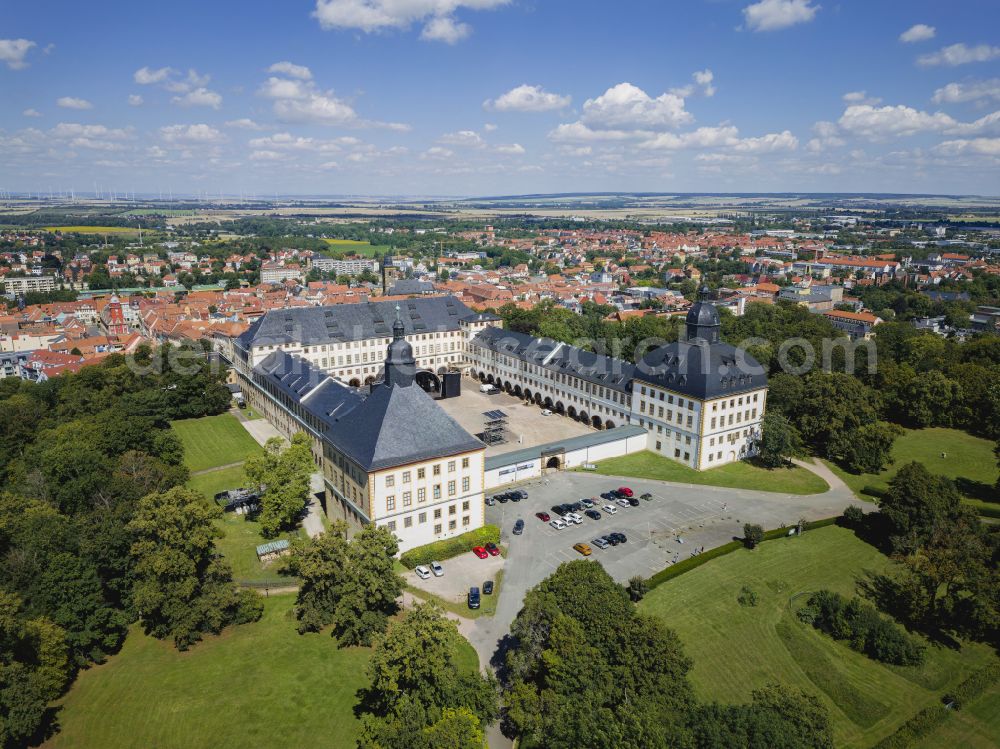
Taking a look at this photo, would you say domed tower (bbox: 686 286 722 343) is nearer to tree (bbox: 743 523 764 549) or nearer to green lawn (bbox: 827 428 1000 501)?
green lawn (bbox: 827 428 1000 501)

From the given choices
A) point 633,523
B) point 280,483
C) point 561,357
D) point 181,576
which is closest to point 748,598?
point 633,523

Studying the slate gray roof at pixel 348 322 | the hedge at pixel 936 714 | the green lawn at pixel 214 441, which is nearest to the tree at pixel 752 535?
the hedge at pixel 936 714

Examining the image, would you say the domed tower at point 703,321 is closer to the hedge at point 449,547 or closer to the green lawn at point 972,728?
the hedge at point 449,547

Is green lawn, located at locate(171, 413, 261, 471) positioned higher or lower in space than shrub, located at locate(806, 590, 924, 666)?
higher

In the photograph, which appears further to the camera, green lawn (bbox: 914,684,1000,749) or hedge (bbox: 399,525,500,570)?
hedge (bbox: 399,525,500,570)

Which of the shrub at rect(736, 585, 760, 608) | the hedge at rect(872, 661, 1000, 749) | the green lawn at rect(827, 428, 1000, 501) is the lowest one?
the green lawn at rect(827, 428, 1000, 501)

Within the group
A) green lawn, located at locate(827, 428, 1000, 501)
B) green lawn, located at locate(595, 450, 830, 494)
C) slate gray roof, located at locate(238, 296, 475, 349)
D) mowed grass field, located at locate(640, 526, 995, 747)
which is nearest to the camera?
mowed grass field, located at locate(640, 526, 995, 747)

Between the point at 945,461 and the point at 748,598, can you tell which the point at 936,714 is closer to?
the point at 748,598

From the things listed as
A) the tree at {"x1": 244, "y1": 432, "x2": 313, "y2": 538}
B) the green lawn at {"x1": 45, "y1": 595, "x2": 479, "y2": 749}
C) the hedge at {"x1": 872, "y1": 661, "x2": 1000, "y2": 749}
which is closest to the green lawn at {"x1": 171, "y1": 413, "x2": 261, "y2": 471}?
the tree at {"x1": 244, "y1": 432, "x2": 313, "y2": 538}
